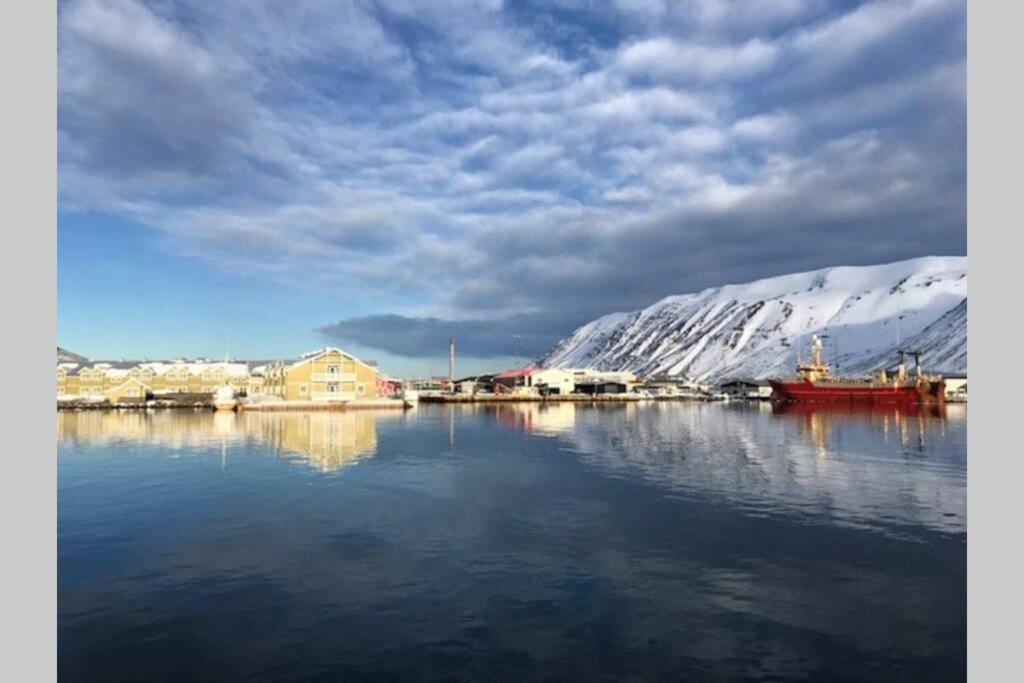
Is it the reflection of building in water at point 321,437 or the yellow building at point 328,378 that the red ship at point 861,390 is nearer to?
the yellow building at point 328,378

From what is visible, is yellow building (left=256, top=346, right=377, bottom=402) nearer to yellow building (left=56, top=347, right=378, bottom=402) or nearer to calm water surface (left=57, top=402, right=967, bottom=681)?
yellow building (left=56, top=347, right=378, bottom=402)

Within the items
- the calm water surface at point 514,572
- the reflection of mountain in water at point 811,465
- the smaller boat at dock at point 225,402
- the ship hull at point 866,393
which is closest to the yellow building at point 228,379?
the smaller boat at dock at point 225,402

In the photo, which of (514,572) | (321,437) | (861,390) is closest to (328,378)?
(321,437)

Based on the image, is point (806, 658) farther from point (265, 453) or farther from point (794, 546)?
point (265, 453)

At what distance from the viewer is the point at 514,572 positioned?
19797mm

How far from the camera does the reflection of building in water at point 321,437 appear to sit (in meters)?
50.6

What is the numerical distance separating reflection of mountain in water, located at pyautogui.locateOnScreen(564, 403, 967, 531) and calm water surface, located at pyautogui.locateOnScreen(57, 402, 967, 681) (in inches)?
14.2

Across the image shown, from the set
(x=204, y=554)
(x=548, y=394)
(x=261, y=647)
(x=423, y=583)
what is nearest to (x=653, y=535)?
(x=423, y=583)

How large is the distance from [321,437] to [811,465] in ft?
155

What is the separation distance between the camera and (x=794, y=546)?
22609 mm

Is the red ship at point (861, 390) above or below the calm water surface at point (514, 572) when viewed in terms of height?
below

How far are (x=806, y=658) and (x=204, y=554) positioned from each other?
19299 millimetres

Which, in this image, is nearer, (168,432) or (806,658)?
(806,658)

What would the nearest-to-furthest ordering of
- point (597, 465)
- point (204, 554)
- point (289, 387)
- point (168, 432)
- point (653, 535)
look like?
point (204, 554), point (653, 535), point (597, 465), point (168, 432), point (289, 387)
